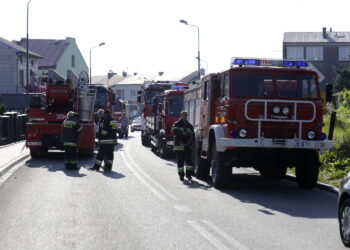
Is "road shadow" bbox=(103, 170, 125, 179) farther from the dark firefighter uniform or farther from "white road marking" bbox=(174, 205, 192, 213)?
"white road marking" bbox=(174, 205, 192, 213)

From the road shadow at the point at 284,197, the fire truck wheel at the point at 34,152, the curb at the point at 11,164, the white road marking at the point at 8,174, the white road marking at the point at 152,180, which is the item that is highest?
the fire truck wheel at the point at 34,152

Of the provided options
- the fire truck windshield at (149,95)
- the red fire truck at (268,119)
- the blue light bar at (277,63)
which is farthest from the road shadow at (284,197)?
the fire truck windshield at (149,95)

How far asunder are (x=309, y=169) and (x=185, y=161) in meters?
3.44

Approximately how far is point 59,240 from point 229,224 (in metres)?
2.57

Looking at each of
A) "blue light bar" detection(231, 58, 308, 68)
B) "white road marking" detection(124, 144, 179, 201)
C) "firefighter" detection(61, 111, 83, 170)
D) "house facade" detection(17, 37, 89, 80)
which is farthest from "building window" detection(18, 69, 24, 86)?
"blue light bar" detection(231, 58, 308, 68)

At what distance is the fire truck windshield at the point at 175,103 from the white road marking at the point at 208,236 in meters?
14.8

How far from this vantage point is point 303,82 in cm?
1427

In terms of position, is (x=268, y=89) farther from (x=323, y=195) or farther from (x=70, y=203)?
(x=70, y=203)

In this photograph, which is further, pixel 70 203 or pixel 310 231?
pixel 70 203

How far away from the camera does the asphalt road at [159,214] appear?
8219 mm

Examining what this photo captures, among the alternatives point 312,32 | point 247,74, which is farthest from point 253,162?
point 312,32

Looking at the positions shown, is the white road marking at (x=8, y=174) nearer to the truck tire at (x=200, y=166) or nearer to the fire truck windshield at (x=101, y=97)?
the truck tire at (x=200, y=166)

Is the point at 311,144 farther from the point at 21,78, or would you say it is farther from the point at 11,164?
the point at 21,78

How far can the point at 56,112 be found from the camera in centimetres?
2386
